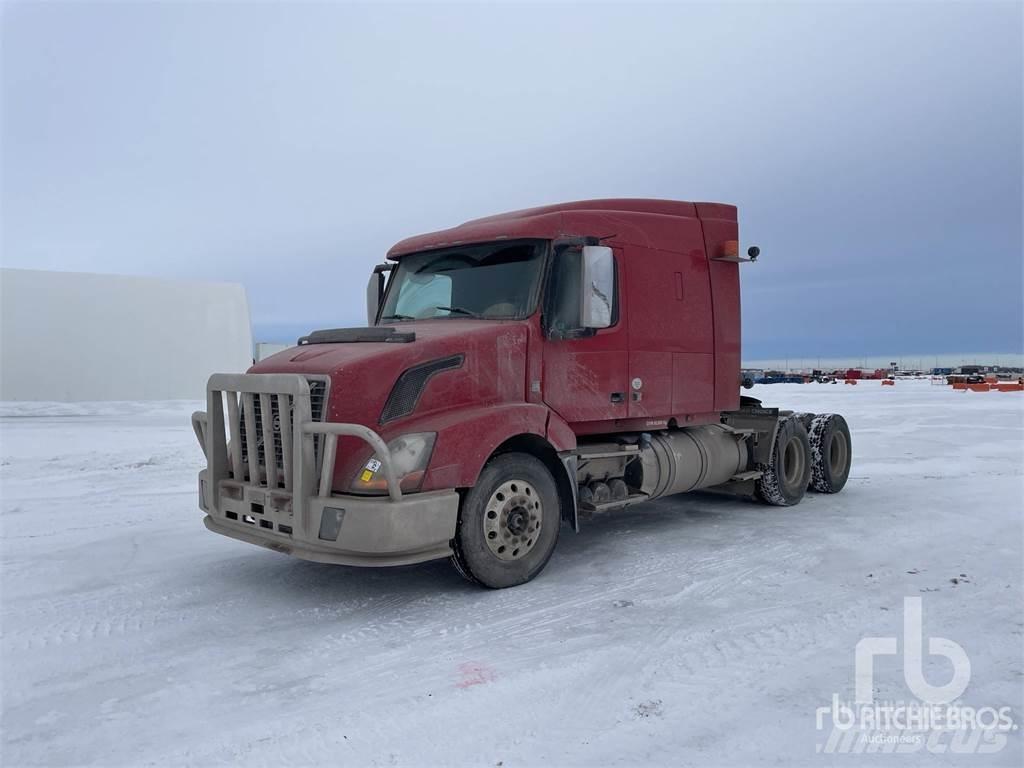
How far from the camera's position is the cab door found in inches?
235

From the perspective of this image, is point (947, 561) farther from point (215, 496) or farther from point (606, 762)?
point (215, 496)

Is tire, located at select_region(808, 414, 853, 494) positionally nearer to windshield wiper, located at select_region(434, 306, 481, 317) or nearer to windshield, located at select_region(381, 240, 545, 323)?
windshield, located at select_region(381, 240, 545, 323)

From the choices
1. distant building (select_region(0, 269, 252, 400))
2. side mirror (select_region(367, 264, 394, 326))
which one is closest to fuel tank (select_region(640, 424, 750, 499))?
side mirror (select_region(367, 264, 394, 326))

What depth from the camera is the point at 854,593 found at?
5395mm

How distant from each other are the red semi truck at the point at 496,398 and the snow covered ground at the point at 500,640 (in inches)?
21.0

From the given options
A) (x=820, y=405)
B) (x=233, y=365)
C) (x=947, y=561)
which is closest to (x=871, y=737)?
(x=947, y=561)

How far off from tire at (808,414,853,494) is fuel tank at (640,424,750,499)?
4.66 feet

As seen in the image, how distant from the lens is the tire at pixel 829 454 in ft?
31.6

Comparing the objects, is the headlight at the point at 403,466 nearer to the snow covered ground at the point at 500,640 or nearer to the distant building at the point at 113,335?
the snow covered ground at the point at 500,640

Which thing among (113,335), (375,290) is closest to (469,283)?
(375,290)

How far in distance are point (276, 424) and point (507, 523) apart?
1805 millimetres

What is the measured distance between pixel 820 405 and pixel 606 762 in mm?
27542

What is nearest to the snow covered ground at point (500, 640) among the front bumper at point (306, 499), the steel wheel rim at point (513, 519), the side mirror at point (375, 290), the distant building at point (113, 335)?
the steel wheel rim at point (513, 519)

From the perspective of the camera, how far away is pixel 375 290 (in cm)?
723
